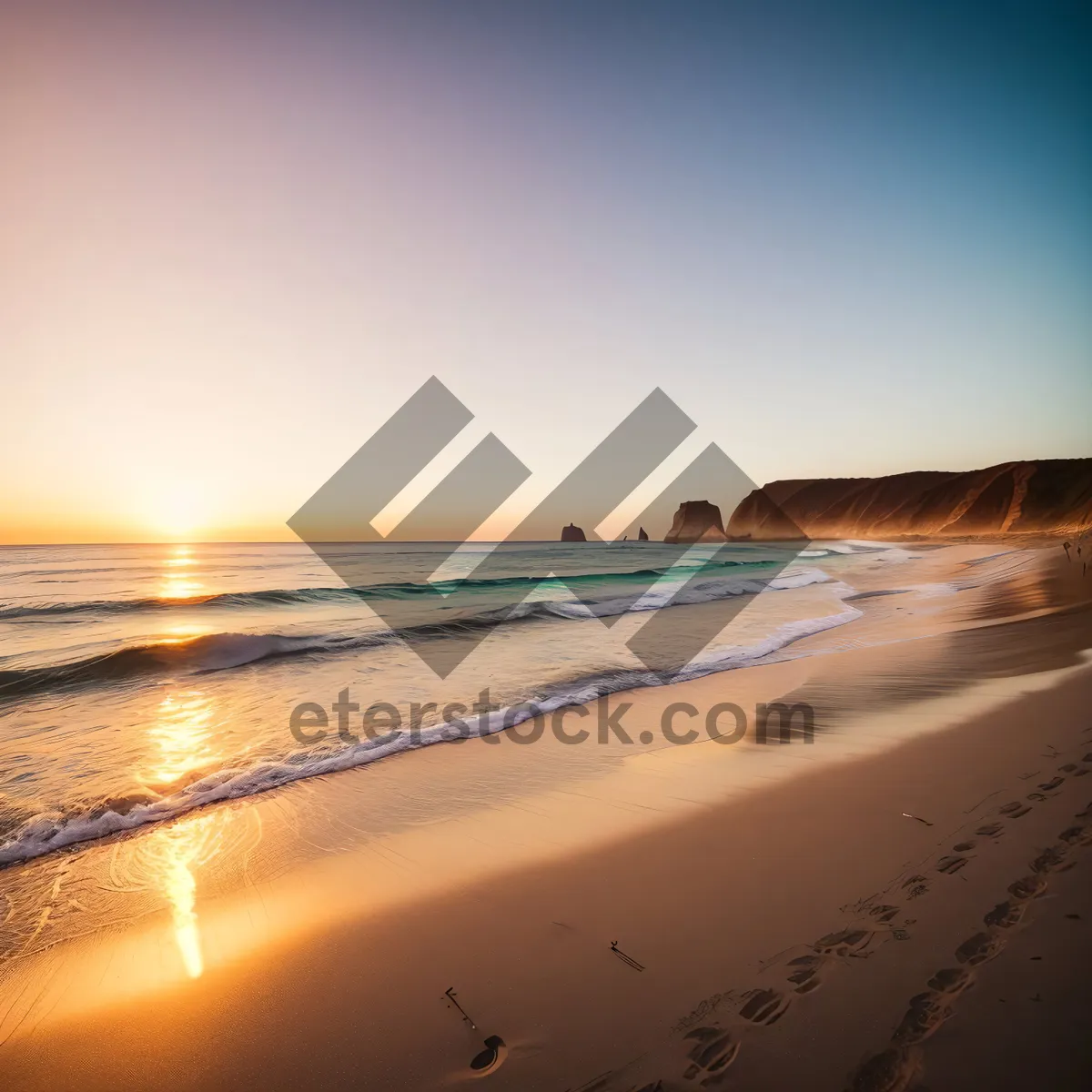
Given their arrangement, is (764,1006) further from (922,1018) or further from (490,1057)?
(490,1057)

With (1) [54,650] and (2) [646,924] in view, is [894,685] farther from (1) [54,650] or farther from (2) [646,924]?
(1) [54,650]

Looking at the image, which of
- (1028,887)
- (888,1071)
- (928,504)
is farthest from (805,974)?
(928,504)

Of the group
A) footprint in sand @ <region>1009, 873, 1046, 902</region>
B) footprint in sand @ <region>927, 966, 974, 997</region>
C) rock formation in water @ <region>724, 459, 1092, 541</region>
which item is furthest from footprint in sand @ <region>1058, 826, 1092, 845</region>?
rock formation in water @ <region>724, 459, 1092, 541</region>

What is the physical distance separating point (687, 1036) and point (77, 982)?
3.17 meters

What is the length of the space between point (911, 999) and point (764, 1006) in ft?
1.87

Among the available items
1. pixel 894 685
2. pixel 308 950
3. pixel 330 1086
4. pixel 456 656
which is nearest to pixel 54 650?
pixel 456 656

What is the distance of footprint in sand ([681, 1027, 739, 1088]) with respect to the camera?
199cm

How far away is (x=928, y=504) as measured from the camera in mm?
104312

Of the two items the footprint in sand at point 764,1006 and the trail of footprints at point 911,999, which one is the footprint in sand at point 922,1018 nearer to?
the trail of footprints at point 911,999

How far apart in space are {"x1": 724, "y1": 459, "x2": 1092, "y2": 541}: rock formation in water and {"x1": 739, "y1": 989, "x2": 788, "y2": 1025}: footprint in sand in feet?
263

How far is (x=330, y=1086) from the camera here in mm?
2162

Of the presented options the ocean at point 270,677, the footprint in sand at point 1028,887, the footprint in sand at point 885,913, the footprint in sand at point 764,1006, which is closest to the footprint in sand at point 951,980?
the footprint in sand at point 885,913

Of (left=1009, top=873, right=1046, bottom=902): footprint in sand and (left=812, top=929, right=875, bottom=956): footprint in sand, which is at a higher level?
(left=812, top=929, right=875, bottom=956): footprint in sand

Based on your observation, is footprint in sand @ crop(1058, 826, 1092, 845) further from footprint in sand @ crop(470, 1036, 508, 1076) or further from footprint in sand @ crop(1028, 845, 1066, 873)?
footprint in sand @ crop(470, 1036, 508, 1076)
